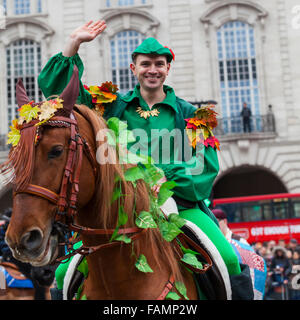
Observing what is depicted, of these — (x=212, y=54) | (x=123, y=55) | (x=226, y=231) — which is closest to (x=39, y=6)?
(x=123, y=55)

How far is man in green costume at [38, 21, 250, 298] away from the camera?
3.66 metres

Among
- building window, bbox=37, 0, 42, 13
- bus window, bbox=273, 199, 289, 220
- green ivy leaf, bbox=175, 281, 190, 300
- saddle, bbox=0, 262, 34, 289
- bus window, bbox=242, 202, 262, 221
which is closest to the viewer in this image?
green ivy leaf, bbox=175, 281, 190, 300

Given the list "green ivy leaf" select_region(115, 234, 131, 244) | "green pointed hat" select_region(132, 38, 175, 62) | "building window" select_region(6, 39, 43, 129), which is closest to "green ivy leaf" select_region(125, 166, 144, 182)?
"green ivy leaf" select_region(115, 234, 131, 244)

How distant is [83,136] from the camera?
3.02 m

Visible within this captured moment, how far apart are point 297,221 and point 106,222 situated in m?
19.1

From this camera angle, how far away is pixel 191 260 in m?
3.39

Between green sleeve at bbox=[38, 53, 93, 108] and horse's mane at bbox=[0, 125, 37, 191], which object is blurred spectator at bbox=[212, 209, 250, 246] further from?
horse's mane at bbox=[0, 125, 37, 191]

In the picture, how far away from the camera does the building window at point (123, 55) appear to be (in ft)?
85.1

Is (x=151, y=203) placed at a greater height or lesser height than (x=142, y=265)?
greater

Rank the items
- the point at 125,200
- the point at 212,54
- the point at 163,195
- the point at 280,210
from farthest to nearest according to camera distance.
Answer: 1. the point at 212,54
2. the point at 280,210
3. the point at 163,195
4. the point at 125,200

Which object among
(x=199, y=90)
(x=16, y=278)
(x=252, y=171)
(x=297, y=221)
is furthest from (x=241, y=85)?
(x=16, y=278)

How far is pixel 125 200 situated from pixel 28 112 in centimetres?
73

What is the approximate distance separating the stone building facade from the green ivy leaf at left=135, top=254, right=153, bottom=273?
21622 millimetres

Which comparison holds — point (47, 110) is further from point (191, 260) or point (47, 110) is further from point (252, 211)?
point (252, 211)
